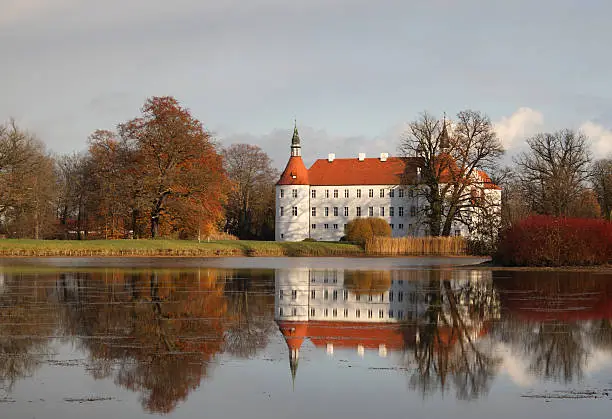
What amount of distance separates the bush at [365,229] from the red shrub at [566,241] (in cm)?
4486

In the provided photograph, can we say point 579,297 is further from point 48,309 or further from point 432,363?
point 48,309

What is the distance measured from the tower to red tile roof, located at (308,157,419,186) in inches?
107

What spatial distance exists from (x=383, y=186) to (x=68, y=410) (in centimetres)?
9849

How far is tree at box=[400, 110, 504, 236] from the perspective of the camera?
62562 millimetres

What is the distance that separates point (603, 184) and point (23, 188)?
187 feet

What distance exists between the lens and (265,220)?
108m

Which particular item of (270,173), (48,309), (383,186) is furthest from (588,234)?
(270,173)

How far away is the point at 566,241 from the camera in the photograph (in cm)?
3500

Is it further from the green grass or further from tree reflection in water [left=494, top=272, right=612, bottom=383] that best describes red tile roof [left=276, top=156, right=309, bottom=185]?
tree reflection in water [left=494, top=272, right=612, bottom=383]

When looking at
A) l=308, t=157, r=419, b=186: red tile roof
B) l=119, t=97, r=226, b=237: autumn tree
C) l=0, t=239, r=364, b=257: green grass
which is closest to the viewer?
l=0, t=239, r=364, b=257: green grass

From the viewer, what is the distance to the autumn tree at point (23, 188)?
6038 cm

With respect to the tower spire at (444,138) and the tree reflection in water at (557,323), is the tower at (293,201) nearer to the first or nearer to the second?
the tower spire at (444,138)

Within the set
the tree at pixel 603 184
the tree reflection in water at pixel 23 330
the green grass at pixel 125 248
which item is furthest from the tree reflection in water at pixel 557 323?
the tree at pixel 603 184

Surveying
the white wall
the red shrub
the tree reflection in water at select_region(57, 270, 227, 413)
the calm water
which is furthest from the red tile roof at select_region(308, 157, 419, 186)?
the calm water
